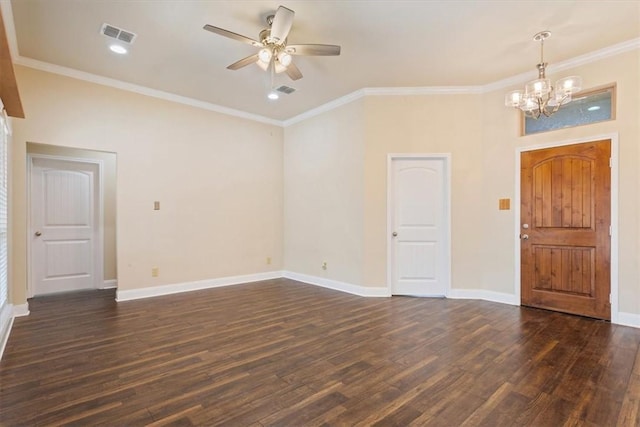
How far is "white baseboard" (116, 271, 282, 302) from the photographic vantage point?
14.8 ft

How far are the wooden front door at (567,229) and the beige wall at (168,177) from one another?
162 inches

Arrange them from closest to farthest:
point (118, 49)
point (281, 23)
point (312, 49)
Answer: point (281, 23) < point (312, 49) < point (118, 49)

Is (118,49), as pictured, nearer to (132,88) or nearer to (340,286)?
(132,88)

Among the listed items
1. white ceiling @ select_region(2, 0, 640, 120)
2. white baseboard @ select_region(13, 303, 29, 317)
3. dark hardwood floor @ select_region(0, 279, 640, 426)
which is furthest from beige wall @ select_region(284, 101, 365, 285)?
white baseboard @ select_region(13, 303, 29, 317)

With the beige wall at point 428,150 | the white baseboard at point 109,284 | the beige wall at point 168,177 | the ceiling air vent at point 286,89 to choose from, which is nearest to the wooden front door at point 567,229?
the beige wall at point 428,150

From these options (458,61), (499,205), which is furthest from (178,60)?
(499,205)

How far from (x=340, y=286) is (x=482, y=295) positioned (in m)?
2.06

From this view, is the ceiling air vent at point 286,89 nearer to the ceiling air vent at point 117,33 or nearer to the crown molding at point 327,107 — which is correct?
the crown molding at point 327,107

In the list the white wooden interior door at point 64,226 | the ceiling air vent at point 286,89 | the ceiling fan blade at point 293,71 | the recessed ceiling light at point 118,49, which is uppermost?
the recessed ceiling light at point 118,49

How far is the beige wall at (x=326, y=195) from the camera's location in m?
4.92

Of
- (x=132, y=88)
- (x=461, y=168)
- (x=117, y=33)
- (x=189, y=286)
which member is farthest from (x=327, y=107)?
(x=189, y=286)

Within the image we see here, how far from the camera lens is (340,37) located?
3336mm

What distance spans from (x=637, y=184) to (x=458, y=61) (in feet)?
7.67

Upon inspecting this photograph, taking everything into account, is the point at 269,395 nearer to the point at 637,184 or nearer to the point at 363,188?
the point at 363,188
